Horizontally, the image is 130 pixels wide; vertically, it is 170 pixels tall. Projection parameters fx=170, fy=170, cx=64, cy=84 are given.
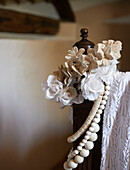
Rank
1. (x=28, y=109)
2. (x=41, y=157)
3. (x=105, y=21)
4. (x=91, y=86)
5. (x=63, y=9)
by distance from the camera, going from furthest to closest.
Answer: (x=105, y=21)
(x=63, y=9)
(x=41, y=157)
(x=28, y=109)
(x=91, y=86)

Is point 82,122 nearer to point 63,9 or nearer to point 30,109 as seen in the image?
point 30,109

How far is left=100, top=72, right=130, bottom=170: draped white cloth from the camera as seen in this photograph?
1.78 ft

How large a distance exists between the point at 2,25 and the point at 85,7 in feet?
4.62

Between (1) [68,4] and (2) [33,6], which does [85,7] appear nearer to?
(1) [68,4]

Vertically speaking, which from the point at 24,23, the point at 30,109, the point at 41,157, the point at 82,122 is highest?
the point at 24,23

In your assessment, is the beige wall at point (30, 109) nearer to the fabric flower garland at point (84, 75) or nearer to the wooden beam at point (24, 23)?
the wooden beam at point (24, 23)

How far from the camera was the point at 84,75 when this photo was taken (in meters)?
0.56

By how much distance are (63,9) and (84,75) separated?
1.67m

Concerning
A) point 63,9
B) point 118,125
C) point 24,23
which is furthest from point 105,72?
point 63,9

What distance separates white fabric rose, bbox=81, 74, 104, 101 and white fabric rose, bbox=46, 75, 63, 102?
88mm

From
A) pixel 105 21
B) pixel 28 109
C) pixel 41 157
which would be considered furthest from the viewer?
pixel 105 21

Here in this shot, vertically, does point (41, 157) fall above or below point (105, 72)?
below

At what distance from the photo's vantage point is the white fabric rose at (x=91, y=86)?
53cm

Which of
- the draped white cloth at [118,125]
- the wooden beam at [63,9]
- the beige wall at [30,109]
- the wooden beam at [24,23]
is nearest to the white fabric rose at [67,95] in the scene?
the draped white cloth at [118,125]
